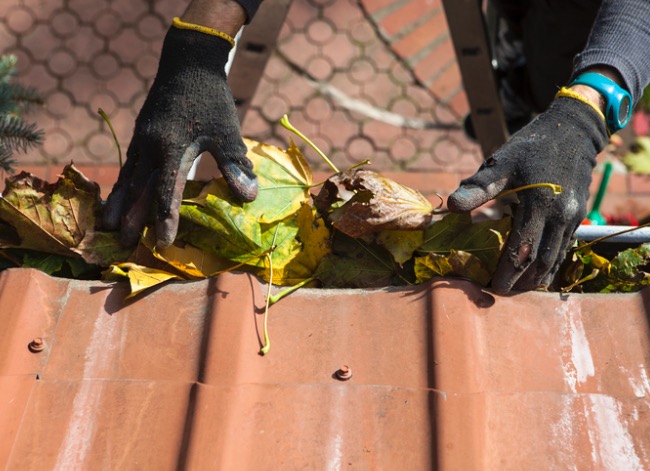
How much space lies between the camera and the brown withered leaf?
1.51 m

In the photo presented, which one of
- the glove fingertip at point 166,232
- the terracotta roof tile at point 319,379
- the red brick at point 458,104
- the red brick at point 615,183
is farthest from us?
the red brick at point 458,104

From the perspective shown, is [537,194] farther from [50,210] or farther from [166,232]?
[50,210]

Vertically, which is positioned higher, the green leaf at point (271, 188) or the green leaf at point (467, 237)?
the green leaf at point (271, 188)

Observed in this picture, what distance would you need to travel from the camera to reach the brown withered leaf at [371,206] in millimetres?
1515

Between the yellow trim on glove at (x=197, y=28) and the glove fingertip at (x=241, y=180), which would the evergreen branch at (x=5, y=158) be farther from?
the glove fingertip at (x=241, y=180)

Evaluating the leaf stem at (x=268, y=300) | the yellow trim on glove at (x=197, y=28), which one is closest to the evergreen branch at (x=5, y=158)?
the yellow trim on glove at (x=197, y=28)

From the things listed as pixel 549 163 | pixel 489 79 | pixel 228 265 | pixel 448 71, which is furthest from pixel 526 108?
pixel 228 265

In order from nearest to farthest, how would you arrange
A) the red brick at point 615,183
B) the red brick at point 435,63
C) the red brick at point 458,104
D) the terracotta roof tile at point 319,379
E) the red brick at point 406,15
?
the terracotta roof tile at point 319,379 < the red brick at point 615,183 < the red brick at point 458,104 < the red brick at point 435,63 < the red brick at point 406,15

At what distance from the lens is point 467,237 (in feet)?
5.16

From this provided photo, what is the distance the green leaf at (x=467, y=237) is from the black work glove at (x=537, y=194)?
0.04 m

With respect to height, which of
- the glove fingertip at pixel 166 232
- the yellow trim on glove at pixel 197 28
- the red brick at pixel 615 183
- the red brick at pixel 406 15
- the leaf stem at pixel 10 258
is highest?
the red brick at pixel 406 15

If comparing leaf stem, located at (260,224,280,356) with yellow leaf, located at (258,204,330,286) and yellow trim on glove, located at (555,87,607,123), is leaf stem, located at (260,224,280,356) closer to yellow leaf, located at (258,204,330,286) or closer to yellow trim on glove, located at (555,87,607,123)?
yellow leaf, located at (258,204,330,286)

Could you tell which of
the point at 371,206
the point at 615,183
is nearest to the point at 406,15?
the point at 615,183

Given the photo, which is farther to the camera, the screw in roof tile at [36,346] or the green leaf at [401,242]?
the green leaf at [401,242]
